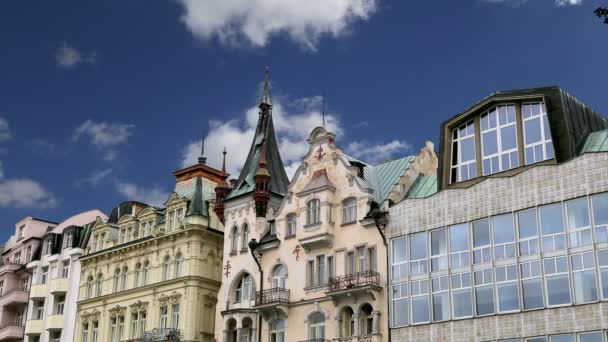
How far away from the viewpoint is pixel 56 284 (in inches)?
2800

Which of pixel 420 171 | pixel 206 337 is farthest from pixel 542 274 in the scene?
pixel 206 337

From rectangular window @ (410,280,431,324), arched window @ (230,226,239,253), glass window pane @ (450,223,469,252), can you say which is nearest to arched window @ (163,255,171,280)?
arched window @ (230,226,239,253)

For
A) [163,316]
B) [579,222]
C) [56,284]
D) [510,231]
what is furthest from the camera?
[56,284]

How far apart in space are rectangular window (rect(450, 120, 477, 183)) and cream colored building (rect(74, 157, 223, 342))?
21.5 m

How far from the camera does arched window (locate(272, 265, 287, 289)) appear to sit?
5288cm

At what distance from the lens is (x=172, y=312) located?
59.5 m

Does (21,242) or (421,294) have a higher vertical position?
(21,242)

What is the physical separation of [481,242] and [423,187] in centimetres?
759

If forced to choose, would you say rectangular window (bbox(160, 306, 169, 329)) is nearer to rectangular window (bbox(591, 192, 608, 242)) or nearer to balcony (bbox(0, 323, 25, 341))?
balcony (bbox(0, 323, 25, 341))

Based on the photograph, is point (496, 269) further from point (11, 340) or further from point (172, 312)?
point (11, 340)

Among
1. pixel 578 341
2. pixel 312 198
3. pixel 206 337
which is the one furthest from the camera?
pixel 206 337

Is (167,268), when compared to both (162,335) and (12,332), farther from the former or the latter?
(12,332)

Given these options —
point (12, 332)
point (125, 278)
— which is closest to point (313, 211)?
point (125, 278)

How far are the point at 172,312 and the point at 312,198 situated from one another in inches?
Answer: 596
